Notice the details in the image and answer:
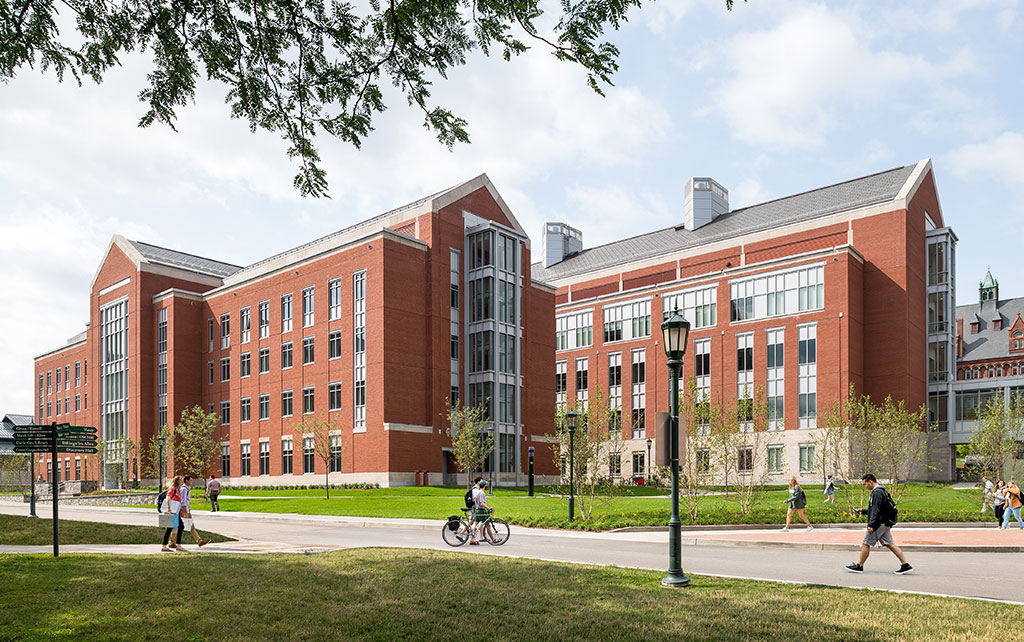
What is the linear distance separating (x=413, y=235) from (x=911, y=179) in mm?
37755

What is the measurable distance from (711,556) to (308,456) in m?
45.3

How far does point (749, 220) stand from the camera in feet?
245

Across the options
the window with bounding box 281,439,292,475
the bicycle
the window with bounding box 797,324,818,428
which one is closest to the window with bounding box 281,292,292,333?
the window with bounding box 281,439,292,475

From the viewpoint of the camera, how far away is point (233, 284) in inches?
2734

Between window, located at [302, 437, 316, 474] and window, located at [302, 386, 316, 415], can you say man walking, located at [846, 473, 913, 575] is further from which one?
window, located at [302, 386, 316, 415]

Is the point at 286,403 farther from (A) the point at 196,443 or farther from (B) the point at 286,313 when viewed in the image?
(A) the point at 196,443

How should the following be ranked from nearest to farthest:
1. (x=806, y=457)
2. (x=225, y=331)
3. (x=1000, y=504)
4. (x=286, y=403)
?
(x=1000, y=504)
(x=806, y=457)
(x=286, y=403)
(x=225, y=331)

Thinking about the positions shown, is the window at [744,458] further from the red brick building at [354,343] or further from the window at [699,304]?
the red brick building at [354,343]

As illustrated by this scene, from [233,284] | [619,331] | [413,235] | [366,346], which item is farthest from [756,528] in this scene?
[233,284]

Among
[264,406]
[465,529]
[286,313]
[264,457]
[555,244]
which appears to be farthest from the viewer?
[555,244]

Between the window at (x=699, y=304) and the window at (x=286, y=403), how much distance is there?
30445 mm

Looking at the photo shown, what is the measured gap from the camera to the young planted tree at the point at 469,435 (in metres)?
50.5

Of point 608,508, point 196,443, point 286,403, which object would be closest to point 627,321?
point 286,403

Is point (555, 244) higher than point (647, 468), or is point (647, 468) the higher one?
point (555, 244)
